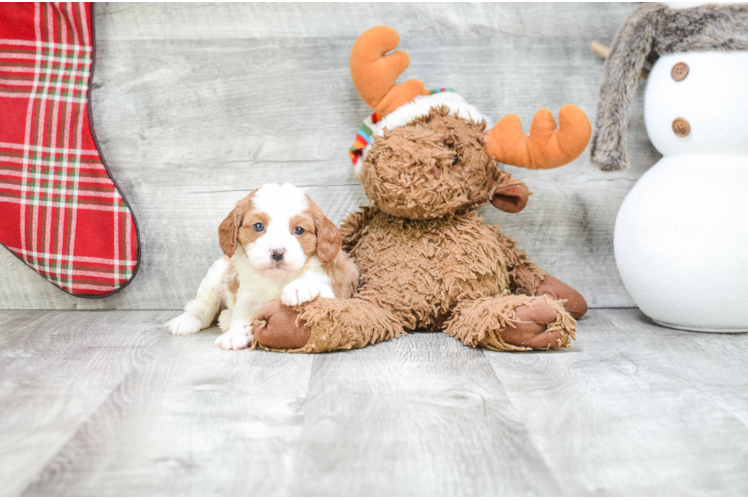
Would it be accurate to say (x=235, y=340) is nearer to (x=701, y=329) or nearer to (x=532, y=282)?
(x=532, y=282)

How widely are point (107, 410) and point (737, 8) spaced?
58.6 inches

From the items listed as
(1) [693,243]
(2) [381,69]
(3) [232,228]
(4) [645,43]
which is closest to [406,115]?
(2) [381,69]

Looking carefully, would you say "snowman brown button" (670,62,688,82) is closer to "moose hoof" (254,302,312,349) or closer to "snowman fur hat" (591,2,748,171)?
"snowman fur hat" (591,2,748,171)

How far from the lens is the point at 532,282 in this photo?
1507 mm

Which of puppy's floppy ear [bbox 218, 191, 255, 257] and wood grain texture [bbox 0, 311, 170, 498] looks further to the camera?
puppy's floppy ear [bbox 218, 191, 255, 257]

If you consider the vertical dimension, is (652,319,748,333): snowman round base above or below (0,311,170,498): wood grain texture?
above

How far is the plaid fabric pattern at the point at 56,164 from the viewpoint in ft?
5.16

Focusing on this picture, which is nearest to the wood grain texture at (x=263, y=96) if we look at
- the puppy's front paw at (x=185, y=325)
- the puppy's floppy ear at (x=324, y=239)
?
the puppy's front paw at (x=185, y=325)

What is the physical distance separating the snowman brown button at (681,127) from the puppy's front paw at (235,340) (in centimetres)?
108

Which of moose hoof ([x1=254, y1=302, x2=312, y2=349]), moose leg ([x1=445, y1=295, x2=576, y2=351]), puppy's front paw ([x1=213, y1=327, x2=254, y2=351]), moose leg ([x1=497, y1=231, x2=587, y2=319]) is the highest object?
moose leg ([x1=445, y1=295, x2=576, y2=351])

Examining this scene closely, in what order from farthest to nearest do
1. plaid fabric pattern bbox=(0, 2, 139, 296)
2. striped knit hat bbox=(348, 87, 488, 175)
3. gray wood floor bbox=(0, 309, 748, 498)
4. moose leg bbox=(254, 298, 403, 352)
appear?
plaid fabric pattern bbox=(0, 2, 139, 296) < striped knit hat bbox=(348, 87, 488, 175) < moose leg bbox=(254, 298, 403, 352) < gray wood floor bbox=(0, 309, 748, 498)

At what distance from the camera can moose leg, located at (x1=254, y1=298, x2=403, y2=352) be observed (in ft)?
3.92

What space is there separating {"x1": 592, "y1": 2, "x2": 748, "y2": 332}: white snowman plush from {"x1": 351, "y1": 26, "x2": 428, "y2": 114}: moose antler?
19.4 inches

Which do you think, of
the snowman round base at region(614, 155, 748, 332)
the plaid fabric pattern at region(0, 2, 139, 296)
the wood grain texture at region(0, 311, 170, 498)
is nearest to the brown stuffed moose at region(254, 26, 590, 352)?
the snowman round base at region(614, 155, 748, 332)
